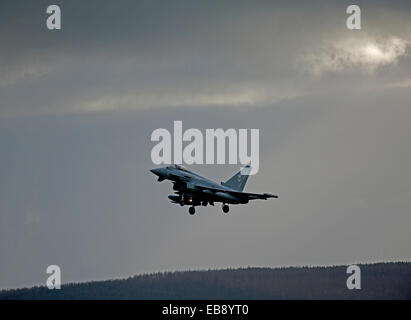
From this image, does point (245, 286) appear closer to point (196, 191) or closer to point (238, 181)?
point (238, 181)

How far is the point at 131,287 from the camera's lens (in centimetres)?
18550

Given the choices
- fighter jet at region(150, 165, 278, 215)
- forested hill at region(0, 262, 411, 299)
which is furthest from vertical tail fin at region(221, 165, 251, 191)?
forested hill at region(0, 262, 411, 299)

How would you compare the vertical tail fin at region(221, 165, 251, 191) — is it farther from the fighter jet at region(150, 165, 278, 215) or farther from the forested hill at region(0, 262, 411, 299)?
the forested hill at region(0, 262, 411, 299)

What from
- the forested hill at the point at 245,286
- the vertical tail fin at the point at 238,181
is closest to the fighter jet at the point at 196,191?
the vertical tail fin at the point at 238,181

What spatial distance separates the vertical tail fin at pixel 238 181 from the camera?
156m

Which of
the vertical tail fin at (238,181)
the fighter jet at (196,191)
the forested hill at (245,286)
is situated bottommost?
the forested hill at (245,286)

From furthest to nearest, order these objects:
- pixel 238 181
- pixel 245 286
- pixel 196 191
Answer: pixel 245 286, pixel 238 181, pixel 196 191

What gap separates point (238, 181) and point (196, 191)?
10.5 m

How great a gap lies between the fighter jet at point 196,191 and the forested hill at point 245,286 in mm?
28533

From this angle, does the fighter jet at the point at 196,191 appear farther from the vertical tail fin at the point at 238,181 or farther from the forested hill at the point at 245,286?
the forested hill at the point at 245,286

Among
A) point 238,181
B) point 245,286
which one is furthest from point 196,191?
point 245,286

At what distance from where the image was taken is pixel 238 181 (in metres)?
157

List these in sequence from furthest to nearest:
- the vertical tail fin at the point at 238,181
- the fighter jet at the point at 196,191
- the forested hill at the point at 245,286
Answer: the forested hill at the point at 245,286
the vertical tail fin at the point at 238,181
the fighter jet at the point at 196,191
